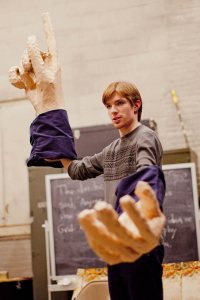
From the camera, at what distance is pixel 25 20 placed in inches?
218

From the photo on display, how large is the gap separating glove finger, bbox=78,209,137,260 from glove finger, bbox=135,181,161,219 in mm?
110

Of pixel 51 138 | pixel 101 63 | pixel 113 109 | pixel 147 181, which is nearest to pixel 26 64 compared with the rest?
pixel 51 138

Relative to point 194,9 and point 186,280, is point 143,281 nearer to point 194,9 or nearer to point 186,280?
point 186,280

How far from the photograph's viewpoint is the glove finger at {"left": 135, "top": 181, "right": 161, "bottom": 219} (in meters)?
1.32

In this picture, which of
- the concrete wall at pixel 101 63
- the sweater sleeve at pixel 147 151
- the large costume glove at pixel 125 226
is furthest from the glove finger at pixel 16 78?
the concrete wall at pixel 101 63

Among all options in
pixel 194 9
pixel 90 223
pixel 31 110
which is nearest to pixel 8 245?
pixel 31 110

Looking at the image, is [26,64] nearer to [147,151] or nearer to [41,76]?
[41,76]

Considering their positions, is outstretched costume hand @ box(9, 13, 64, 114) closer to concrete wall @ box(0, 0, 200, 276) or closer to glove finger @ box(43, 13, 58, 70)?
glove finger @ box(43, 13, 58, 70)

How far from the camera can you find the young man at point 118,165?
1.32 metres

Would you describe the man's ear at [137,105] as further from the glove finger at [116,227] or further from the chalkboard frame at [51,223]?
the chalkboard frame at [51,223]

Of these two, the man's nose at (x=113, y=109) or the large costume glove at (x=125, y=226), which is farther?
the man's nose at (x=113, y=109)

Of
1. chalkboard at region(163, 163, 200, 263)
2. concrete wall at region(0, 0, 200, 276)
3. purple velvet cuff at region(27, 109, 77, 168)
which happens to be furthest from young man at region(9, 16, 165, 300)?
concrete wall at region(0, 0, 200, 276)

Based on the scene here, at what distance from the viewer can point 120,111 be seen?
1.83m

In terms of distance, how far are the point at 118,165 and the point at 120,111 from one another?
0.20 meters
